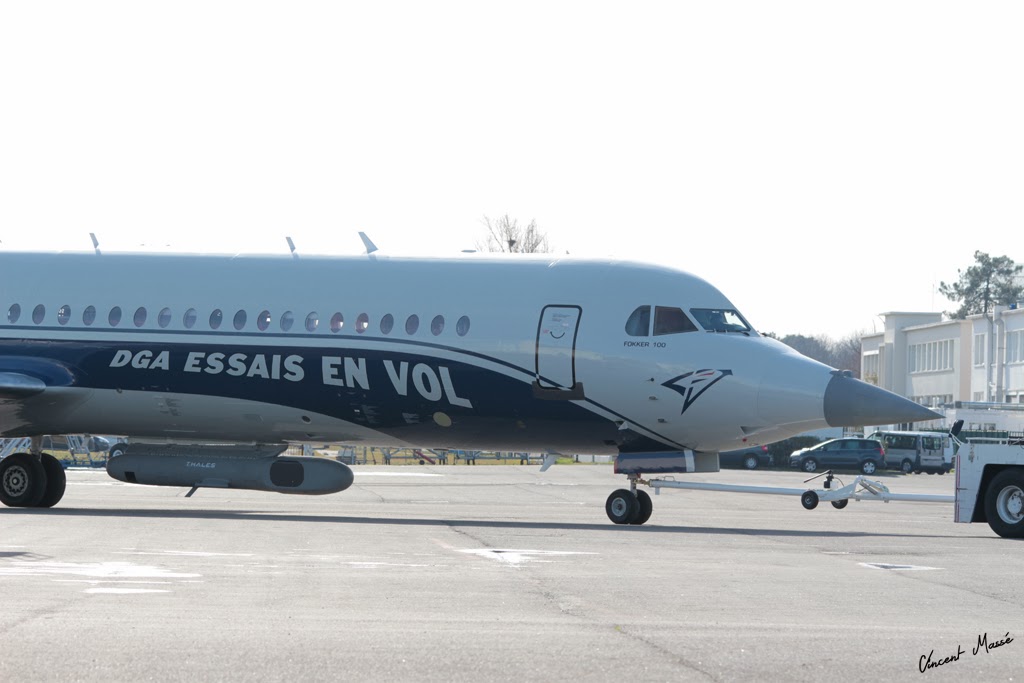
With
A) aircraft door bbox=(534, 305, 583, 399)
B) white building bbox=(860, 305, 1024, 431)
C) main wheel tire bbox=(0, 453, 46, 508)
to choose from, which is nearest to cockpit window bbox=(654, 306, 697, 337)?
aircraft door bbox=(534, 305, 583, 399)

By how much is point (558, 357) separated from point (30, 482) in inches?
385

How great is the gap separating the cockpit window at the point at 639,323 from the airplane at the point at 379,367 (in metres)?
0.02

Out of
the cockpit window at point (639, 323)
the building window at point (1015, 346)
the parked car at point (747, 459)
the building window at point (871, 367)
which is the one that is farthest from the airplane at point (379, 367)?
the building window at point (871, 367)

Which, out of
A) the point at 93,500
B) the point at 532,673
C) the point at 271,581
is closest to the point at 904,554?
the point at 271,581

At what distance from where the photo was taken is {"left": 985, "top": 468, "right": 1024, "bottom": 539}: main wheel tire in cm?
2303

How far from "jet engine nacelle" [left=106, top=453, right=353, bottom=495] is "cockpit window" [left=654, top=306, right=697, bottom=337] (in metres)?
5.43

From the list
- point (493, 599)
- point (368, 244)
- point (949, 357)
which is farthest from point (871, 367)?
point (493, 599)

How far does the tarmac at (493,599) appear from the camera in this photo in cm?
991

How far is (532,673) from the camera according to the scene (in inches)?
379

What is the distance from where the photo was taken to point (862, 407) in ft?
74.7

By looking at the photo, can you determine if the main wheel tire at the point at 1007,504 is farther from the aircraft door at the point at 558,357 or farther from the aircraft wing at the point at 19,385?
the aircraft wing at the point at 19,385

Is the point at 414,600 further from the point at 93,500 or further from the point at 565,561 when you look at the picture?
the point at 93,500

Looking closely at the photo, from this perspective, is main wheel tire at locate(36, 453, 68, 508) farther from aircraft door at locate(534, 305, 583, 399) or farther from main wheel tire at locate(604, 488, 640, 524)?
main wheel tire at locate(604, 488, 640, 524)

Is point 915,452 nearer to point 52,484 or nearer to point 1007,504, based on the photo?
point 1007,504
